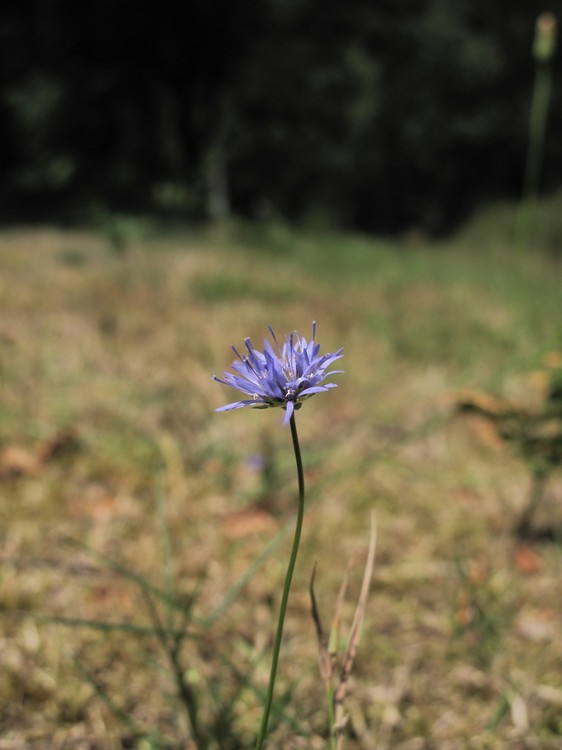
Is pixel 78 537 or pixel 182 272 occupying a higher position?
pixel 182 272

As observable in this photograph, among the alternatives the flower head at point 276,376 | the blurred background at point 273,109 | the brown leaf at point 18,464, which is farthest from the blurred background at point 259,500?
the blurred background at point 273,109

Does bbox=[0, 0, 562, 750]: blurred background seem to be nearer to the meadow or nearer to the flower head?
the meadow

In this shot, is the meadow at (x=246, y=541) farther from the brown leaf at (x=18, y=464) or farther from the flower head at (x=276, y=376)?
the flower head at (x=276, y=376)

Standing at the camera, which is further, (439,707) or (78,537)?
(78,537)

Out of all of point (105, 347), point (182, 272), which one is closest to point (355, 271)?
point (182, 272)

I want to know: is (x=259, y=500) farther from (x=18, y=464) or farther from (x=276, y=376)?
(x=276, y=376)

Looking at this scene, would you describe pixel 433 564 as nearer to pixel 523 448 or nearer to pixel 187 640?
pixel 523 448
